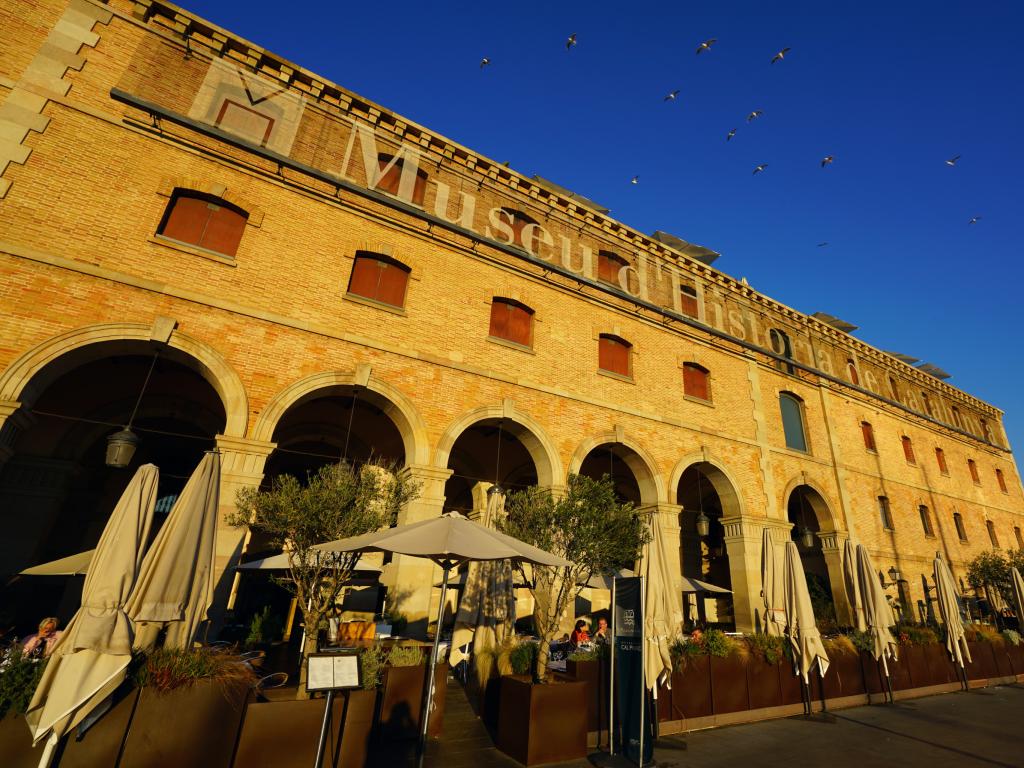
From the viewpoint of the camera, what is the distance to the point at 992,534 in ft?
79.5

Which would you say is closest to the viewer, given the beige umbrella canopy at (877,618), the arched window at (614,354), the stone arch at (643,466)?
the beige umbrella canopy at (877,618)

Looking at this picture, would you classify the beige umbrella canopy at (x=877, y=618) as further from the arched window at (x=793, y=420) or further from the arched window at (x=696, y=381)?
the arched window at (x=793, y=420)

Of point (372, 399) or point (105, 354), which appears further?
point (372, 399)

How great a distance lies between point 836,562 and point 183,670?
19446 millimetres

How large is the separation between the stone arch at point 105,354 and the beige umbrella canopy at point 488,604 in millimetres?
5113

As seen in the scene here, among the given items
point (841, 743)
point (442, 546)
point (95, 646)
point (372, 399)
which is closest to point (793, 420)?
point (841, 743)

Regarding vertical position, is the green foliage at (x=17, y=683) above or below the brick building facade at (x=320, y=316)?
below

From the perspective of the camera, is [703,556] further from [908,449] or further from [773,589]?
[908,449]

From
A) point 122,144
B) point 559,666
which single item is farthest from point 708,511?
point 122,144

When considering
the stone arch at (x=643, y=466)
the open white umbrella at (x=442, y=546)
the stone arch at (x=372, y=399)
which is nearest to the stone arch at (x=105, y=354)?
the stone arch at (x=372, y=399)

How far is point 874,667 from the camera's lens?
10664mm

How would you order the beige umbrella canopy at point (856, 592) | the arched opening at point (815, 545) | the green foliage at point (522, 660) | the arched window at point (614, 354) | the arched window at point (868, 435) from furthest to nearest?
the arched window at point (868, 435)
the arched opening at point (815, 545)
the arched window at point (614, 354)
the beige umbrella canopy at point (856, 592)
the green foliage at point (522, 660)

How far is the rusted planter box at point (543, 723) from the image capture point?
19.4ft

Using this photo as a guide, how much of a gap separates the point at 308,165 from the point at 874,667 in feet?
56.8
